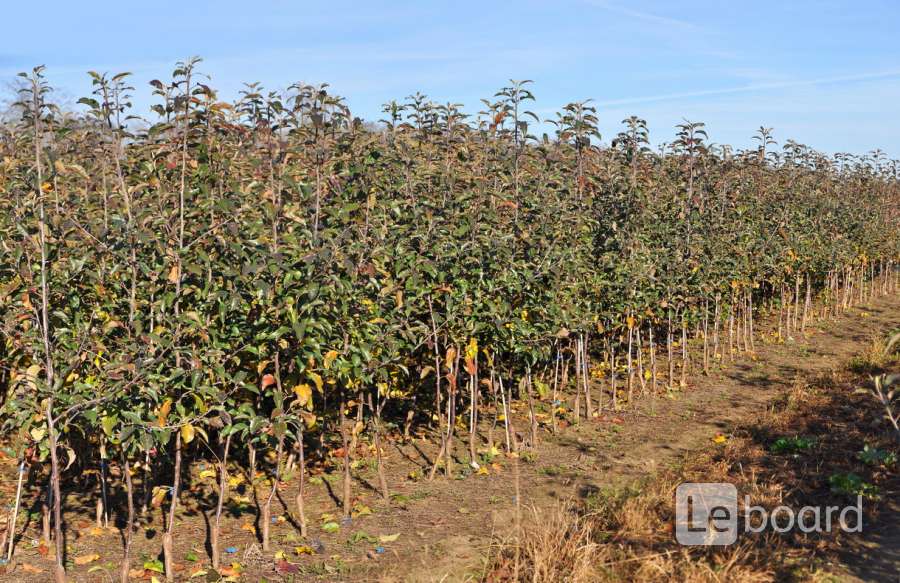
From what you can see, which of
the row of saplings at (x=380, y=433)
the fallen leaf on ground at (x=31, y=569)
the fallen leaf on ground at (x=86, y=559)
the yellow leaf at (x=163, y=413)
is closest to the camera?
the yellow leaf at (x=163, y=413)

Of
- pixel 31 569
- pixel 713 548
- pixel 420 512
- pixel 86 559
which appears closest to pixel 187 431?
pixel 86 559

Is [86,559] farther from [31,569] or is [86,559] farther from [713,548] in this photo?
[713,548]

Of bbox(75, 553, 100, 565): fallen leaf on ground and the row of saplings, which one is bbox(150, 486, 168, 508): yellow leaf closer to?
the row of saplings

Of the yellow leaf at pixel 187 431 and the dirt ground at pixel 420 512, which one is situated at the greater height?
the yellow leaf at pixel 187 431

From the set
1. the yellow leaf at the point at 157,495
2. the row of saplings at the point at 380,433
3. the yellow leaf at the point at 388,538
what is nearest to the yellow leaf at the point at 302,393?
the row of saplings at the point at 380,433

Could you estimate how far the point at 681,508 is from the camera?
20.5ft

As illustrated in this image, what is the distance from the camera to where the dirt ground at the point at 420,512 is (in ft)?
18.5

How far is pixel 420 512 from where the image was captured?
6809 millimetres

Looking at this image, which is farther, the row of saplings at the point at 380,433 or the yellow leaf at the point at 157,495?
the yellow leaf at the point at 157,495

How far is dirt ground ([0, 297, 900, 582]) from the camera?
5629 mm

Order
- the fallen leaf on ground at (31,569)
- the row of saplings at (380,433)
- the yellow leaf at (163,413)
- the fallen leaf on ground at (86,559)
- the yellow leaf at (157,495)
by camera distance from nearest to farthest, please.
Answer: the yellow leaf at (163,413), the fallen leaf on ground at (31,569), the fallen leaf on ground at (86,559), the row of saplings at (380,433), the yellow leaf at (157,495)

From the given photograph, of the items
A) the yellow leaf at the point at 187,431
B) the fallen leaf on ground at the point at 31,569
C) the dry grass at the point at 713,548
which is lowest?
the fallen leaf on ground at the point at 31,569

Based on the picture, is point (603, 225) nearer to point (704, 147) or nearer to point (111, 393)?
point (704, 147)

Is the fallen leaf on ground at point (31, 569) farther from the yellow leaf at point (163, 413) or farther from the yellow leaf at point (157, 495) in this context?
the yellow leaf at point (163, 413)
